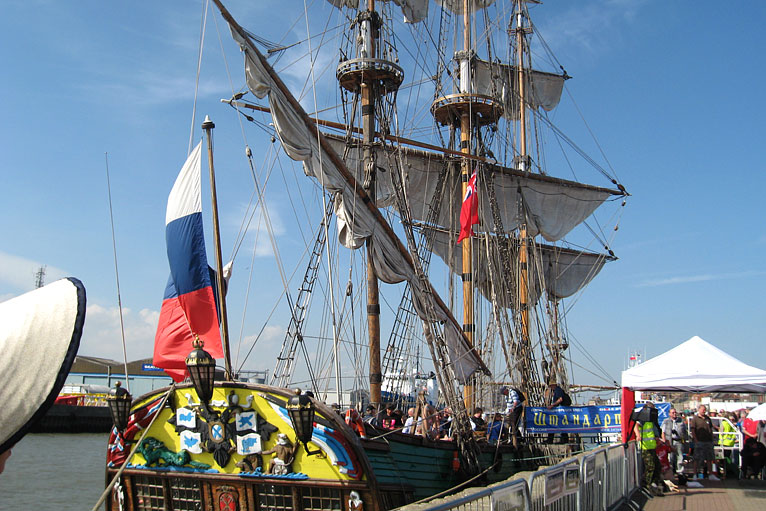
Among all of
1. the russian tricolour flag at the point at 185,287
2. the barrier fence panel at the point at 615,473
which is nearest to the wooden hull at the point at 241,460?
the russian tricolour flag at the point at 185,287

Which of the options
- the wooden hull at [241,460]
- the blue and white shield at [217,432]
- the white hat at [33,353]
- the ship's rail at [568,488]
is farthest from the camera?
the blue and white shield at [217,432]

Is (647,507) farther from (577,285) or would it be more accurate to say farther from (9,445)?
(577,285)

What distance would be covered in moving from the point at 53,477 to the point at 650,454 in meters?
20.4

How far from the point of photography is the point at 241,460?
31.6 ft

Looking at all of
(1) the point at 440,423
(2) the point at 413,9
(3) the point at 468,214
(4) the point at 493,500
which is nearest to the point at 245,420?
(4) the point at 493,500

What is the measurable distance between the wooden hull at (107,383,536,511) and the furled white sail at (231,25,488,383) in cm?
571

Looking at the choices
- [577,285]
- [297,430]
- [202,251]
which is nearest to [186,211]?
[202,251]

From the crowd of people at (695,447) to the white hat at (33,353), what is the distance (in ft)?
36.9

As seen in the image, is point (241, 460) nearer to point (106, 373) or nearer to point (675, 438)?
point (675, 438)

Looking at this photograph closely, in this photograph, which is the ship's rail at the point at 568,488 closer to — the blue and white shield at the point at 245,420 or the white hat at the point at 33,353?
the white hat at the point at 33,353

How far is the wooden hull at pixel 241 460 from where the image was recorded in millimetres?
9375

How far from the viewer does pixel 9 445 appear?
1.71 meters

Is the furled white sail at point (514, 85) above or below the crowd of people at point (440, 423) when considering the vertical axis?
above

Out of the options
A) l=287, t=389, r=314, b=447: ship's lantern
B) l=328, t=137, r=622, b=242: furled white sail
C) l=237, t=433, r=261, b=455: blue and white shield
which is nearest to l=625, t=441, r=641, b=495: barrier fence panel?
l=287, t=389, r=314, b=447: ship's lantern
